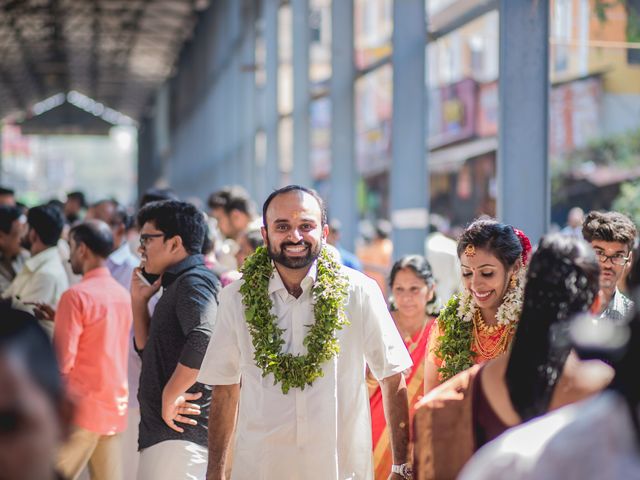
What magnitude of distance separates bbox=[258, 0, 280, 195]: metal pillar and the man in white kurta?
10.9 metres

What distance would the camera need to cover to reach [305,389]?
3461 mm

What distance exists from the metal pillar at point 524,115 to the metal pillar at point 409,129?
2.15 metres

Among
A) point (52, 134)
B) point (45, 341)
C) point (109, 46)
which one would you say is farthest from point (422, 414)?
point (52, 134)

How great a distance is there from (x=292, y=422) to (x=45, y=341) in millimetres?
1865

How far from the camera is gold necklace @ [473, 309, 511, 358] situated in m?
3.45

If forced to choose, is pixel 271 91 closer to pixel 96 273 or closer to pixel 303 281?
pixel 96 273

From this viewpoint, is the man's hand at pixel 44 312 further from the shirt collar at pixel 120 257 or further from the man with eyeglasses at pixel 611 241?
the man with eyeglasses at pixel 611 241

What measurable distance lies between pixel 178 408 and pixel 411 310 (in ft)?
4.72

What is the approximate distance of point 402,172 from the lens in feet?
26.7

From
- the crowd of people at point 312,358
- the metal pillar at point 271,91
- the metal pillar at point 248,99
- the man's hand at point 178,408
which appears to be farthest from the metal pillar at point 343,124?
the man's hand at point 178,408

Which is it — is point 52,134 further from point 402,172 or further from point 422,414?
point 422,414

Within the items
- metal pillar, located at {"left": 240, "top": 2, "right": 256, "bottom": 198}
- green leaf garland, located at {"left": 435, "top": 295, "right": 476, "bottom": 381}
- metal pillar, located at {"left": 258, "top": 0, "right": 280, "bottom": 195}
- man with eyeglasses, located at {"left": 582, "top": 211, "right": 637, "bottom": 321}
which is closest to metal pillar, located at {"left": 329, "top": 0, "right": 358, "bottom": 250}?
metal pillar, located at {"left": 258, "top": 0, "right": 280, "bottom": 195}

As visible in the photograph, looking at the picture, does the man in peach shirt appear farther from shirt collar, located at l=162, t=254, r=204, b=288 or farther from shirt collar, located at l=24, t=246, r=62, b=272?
shirt collar, located at l=24, t=246, r=62, b=272

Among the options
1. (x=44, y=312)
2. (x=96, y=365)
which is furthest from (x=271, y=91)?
(x=96, y=365)
